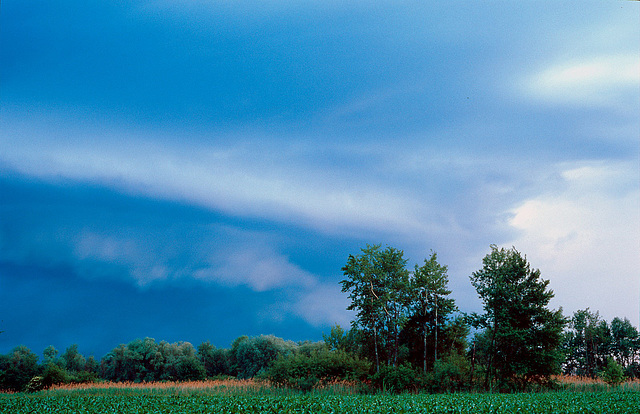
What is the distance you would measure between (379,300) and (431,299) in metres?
3.80

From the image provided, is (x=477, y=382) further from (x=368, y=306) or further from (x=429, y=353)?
(x=368, y=306)

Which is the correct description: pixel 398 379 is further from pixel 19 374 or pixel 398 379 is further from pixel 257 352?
pixel 19 374

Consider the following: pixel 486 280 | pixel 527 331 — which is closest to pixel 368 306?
pixel 486 280

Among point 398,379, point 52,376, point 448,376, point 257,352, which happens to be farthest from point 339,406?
point 257,352

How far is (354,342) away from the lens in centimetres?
3134

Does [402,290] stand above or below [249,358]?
above

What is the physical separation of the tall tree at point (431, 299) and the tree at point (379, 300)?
85 centimetres

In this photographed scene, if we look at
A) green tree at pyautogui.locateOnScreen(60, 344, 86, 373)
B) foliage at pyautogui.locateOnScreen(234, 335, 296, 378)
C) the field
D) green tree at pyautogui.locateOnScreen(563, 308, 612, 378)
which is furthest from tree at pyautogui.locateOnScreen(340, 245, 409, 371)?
green tree at pyautogui.locateOnScreen(60, 344, 86, 373)

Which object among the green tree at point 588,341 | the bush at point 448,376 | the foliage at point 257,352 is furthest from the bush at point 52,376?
the green tree at point 588,341

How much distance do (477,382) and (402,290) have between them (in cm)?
723

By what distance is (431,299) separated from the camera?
30.9 metres

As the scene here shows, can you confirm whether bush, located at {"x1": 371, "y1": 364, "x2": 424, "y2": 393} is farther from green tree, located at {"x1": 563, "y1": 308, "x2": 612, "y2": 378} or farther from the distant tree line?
green tree, located at {"x1": 563, "y1": 308, "x2": 612, "y2": 378}

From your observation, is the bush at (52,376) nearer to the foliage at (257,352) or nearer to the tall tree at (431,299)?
the foliage at (257,352)

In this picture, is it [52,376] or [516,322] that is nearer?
[516,322]
